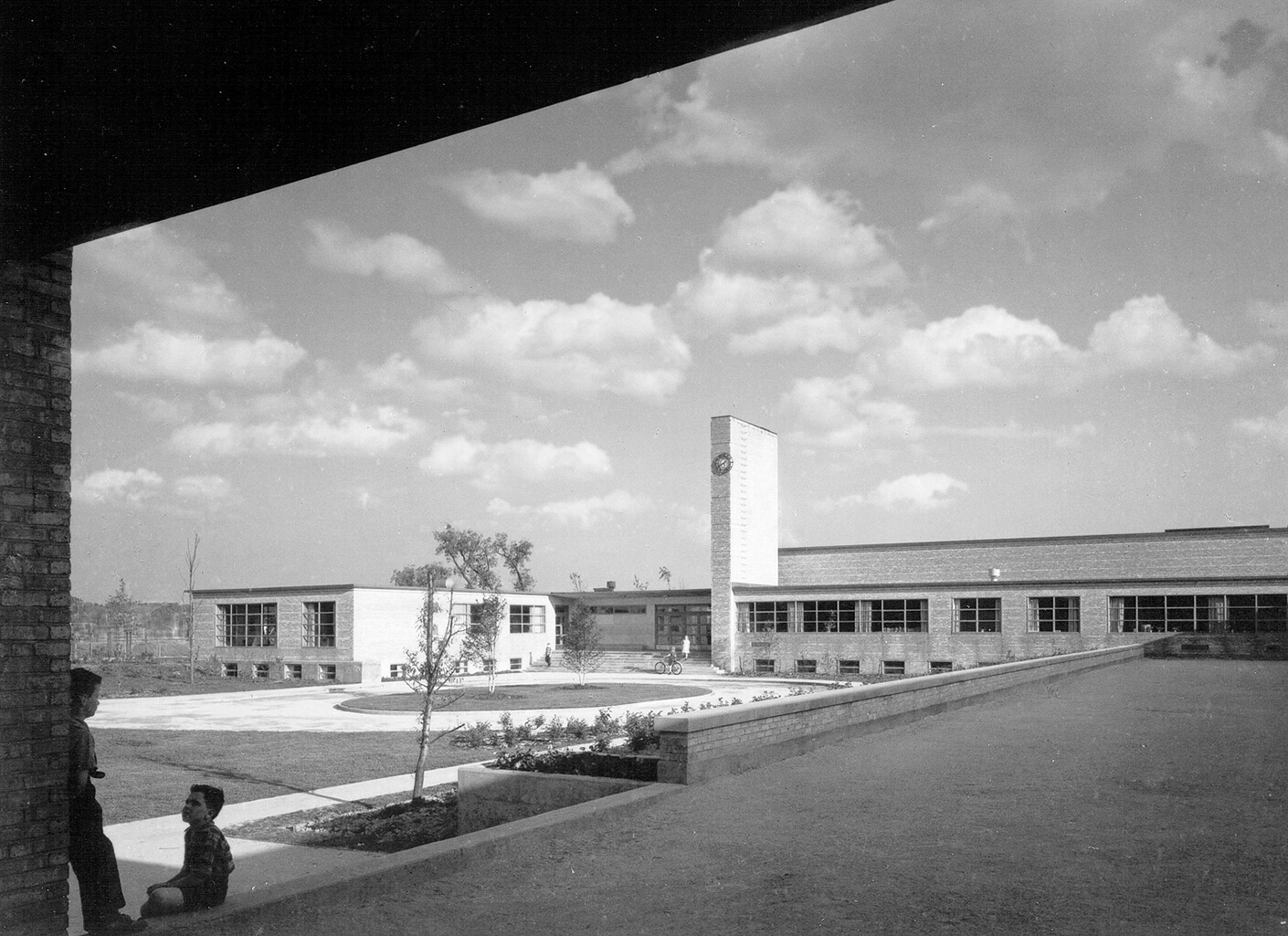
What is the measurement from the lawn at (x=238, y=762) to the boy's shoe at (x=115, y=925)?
26.2 ft

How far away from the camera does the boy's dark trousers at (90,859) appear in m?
6.37

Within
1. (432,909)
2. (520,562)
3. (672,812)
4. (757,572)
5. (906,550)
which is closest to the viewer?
(432,909)

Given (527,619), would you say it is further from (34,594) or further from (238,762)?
(34,594)

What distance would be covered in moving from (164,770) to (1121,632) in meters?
38.3

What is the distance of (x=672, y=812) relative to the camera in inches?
348

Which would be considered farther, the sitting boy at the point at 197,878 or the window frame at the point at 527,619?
the window frame at the point at 527,619

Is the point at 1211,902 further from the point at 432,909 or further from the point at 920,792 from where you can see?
the point at 432,909

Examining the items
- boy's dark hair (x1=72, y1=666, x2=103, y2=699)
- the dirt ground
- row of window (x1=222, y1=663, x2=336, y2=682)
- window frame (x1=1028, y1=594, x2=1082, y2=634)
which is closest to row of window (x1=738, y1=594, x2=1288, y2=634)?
window frame (x1=1028, y1=594, x2=1082, y2=634)

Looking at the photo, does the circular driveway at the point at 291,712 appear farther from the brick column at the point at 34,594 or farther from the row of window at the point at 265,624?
the brick column at the point at 34,594

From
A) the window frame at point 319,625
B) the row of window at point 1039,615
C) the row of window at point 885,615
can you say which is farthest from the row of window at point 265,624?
the row of window at point 1039,615

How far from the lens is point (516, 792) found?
405 inches

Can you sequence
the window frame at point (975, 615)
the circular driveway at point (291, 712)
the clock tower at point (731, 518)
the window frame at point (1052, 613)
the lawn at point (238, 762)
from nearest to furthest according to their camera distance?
the lawn at point (238, 762)
the circular driveway at point (291, 712)
the window frame at point (1052, 613)
the window frame at point (975, 615)
the clock tower at point (731, 518)

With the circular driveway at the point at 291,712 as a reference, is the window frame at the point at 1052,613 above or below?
above

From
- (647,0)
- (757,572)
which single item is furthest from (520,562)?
(647,0)
